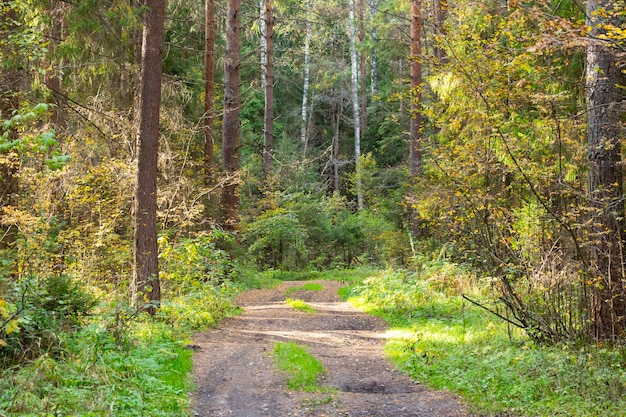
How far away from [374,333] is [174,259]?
4380 millimetres

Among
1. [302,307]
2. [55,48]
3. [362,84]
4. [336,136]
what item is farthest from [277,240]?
[362,84]

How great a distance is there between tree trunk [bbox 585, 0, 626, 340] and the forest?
3 centimetres

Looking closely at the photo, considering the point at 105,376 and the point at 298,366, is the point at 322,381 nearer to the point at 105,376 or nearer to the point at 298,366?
the point at 298,366

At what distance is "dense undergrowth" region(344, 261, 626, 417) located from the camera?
609 centimetres

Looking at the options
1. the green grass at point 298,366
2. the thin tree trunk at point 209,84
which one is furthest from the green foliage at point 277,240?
the green grass at point 298,366

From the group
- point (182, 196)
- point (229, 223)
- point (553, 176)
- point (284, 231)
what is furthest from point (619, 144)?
point (284, 231)

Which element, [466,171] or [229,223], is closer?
[466,171]

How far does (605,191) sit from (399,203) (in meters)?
4.06

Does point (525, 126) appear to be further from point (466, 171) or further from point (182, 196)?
point (182, 196)

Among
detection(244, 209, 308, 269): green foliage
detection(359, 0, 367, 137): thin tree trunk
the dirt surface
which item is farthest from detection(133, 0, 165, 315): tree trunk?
detection(359, 0, 367, 137): thin tree trunk

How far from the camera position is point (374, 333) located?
437 inches

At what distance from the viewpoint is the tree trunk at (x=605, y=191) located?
7.38 meters

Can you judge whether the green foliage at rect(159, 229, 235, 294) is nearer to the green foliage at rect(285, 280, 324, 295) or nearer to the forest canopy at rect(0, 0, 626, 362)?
the forest canopy at rect(0, 0, 626, 362)

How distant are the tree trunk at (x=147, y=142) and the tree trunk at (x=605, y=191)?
22.6 feet
